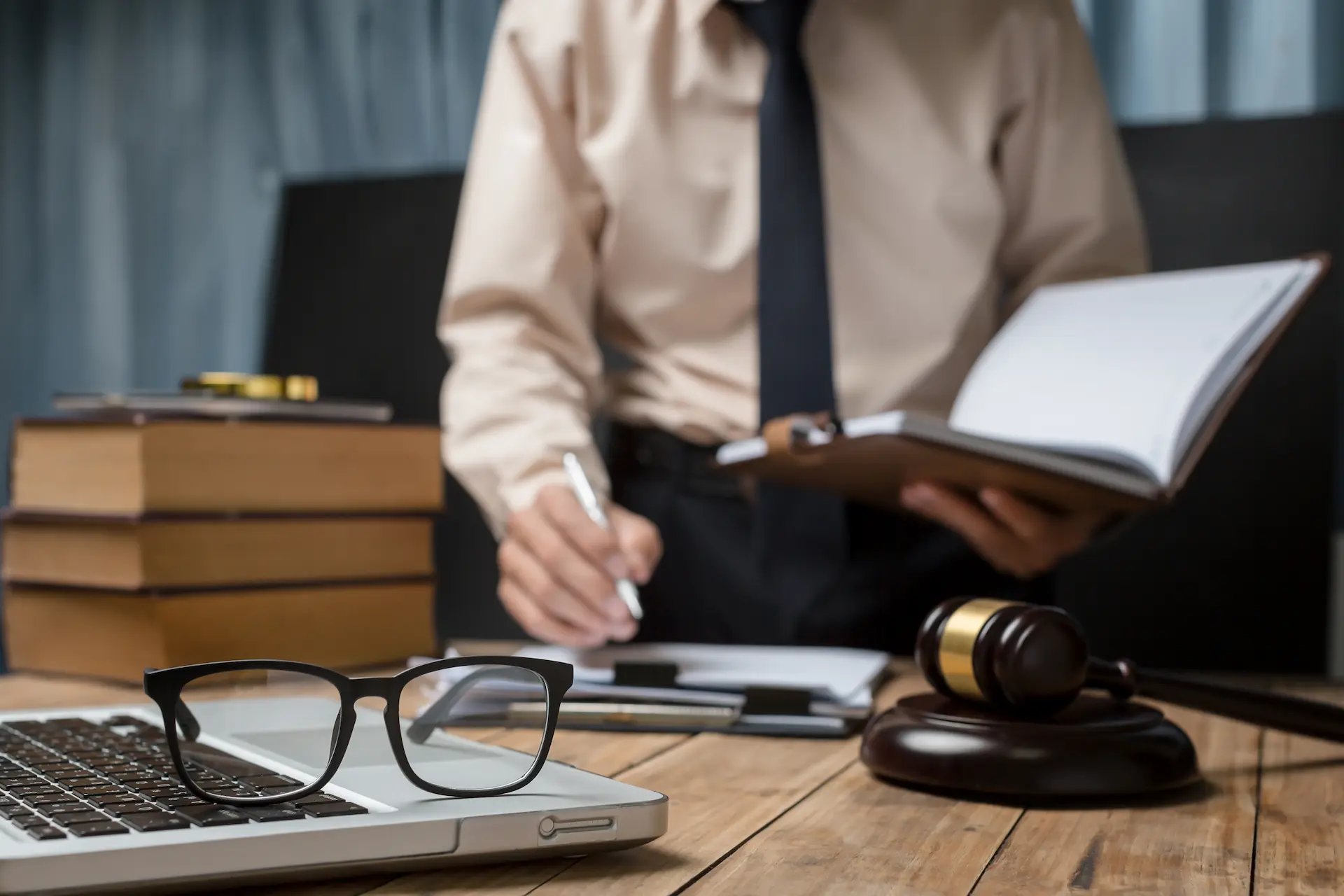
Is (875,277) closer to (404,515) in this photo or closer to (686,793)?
(404,515)

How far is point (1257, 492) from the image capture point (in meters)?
1.68

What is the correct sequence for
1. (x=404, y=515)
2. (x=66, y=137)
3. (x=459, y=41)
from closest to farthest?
(x=404, y=515), (x=459, y=41), (x=66, y=137)

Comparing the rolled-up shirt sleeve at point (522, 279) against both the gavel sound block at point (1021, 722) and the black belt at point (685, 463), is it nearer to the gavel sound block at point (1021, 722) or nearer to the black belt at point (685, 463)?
the black belt at point (685, 463)

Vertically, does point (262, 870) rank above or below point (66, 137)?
below

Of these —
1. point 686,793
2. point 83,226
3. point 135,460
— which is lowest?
point 686,793

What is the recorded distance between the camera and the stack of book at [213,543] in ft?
3.64

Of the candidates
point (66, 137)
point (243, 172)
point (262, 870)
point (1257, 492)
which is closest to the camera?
point (262, 870)

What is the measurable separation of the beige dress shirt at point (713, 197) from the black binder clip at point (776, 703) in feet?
1.74

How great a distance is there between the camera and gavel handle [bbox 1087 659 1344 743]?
71cm

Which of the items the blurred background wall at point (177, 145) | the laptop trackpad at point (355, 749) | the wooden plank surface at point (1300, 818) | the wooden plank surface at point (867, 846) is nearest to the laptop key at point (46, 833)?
the laptop trackpad at point (355, 749)

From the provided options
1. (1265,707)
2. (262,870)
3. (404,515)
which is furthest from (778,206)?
(262,870)

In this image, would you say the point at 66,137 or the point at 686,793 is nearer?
the point at 686,793

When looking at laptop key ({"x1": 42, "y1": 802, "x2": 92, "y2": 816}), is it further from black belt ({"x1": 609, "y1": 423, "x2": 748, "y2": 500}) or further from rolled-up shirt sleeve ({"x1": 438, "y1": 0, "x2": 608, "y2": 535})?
black belt ({"x1": 609, "y1": 423, "x2": 748, "y2": 500})

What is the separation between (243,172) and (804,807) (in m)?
2.00
